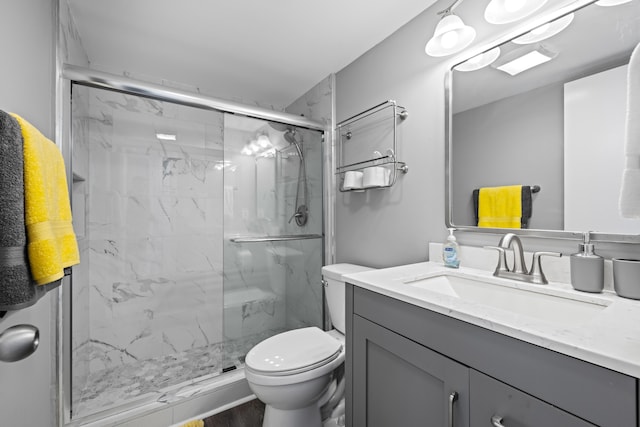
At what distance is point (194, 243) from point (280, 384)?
1.47 meters

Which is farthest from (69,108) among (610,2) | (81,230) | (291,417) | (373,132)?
(610,2)

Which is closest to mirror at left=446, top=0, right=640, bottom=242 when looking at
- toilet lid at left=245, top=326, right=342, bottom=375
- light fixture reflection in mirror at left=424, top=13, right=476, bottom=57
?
light fixture reflection in mirror at left=424, top=13, right=476, bottom=57

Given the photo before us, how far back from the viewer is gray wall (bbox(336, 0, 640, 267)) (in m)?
1.34

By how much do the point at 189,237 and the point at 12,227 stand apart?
69.8 inches

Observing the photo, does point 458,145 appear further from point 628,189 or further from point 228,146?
point 228,146

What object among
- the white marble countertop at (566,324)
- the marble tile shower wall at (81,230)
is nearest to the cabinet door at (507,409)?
the white marble countertop at (566,324)

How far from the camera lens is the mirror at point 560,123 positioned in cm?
84

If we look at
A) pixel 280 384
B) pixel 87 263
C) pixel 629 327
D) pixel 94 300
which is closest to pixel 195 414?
pixel 280 384

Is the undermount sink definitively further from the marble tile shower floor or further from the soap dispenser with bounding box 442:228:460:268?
the marble tile shower floor

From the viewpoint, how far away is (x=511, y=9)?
950mm

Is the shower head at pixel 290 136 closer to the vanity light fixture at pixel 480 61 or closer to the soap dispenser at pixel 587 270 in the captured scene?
the vanity light fixture at pixel 480 61

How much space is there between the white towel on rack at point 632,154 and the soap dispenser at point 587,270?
0.45 metres

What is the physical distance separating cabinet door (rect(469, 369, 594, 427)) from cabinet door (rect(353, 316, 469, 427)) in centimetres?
2

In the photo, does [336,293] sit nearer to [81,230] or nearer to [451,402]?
[451,402]
